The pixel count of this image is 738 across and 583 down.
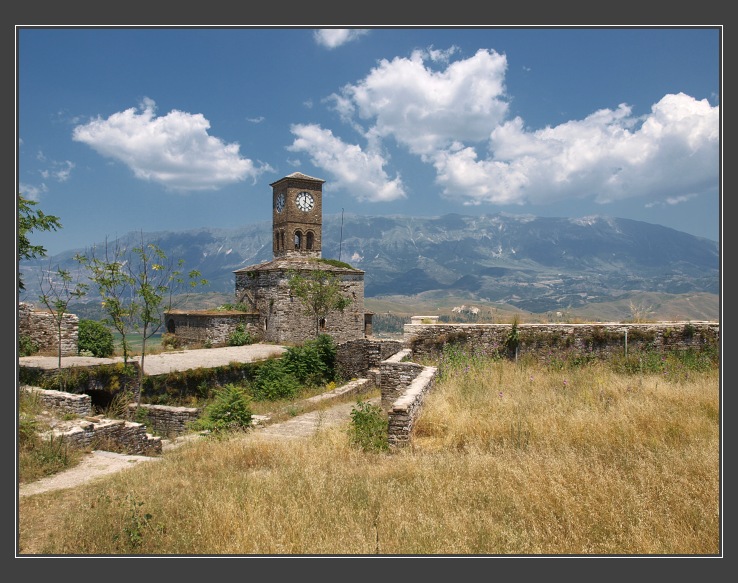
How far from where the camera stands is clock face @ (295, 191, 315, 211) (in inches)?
1489

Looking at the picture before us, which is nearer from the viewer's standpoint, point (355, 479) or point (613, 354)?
point (355, 479)

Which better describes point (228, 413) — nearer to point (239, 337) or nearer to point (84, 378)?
point (84, 378)

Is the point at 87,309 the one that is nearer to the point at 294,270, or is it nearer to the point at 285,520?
the point at 294,270

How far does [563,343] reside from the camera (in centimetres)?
1432

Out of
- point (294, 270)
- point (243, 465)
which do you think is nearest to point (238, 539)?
point (243, 465)

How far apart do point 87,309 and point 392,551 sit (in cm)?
1893

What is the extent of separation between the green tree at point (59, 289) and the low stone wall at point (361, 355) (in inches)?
388

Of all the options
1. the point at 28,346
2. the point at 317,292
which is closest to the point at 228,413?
the point at 28,346

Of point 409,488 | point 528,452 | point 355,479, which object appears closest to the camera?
point 409,488

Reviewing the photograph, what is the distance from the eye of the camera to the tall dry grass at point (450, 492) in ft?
14.4

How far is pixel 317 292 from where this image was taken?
30016mm

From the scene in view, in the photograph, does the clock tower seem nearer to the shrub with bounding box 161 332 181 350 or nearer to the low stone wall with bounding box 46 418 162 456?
the shrub with bounding box 161 332 181 350

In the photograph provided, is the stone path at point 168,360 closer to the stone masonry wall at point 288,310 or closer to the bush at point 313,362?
the bush at point 313,362

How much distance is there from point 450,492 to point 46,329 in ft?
59.1
